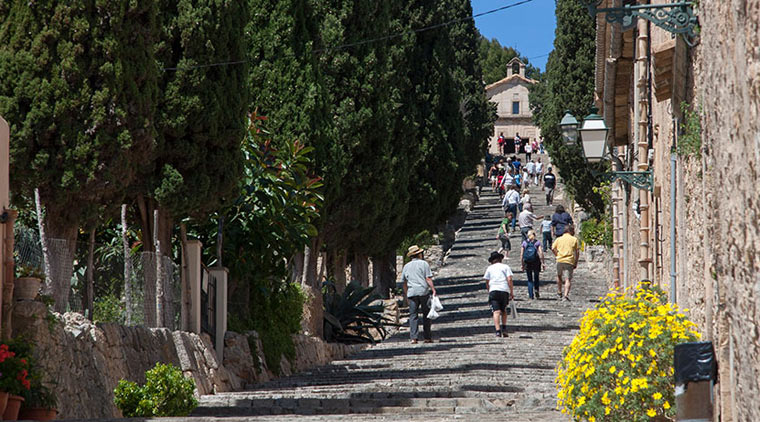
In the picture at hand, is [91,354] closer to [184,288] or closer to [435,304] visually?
[184,288]

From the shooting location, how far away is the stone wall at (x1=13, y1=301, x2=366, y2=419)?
34.9ft

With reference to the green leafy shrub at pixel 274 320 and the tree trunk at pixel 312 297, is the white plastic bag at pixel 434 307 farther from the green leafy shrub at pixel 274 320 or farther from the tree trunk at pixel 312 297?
the tree trunk at pixel 312 297

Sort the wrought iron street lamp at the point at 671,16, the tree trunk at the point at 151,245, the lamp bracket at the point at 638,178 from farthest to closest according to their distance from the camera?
the lamp bracket at the point at 638,178
the tree trunk at the point at 151,245
the wrought iron street lamp at the point at 671,16

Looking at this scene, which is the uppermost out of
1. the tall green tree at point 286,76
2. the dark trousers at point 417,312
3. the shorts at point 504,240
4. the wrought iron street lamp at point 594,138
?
the tall green tree at point 286,76

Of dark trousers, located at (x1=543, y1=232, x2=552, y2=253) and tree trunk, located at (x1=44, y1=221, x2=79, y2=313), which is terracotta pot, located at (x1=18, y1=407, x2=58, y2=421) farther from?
dark trousers, located at (x1=543, y1=232, x2=552, y2=253)

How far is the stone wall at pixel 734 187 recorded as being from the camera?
6105 mm

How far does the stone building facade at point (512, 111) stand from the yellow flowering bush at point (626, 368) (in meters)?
89.5

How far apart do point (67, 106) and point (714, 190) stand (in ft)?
21.4

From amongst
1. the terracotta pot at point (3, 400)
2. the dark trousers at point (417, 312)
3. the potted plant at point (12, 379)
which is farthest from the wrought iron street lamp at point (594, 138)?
the terracotta pot at point (3, 400)

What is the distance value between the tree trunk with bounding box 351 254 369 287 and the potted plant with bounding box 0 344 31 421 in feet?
60.8

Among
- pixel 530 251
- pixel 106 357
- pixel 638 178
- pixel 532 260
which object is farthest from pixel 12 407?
pixel 532 260

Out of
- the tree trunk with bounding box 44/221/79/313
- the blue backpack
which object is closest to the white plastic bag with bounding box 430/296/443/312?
the blue backpack

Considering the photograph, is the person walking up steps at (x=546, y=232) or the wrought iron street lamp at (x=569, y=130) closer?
the wrought iron street lamp at (x=569, y=130)

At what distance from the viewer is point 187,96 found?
561 inches
